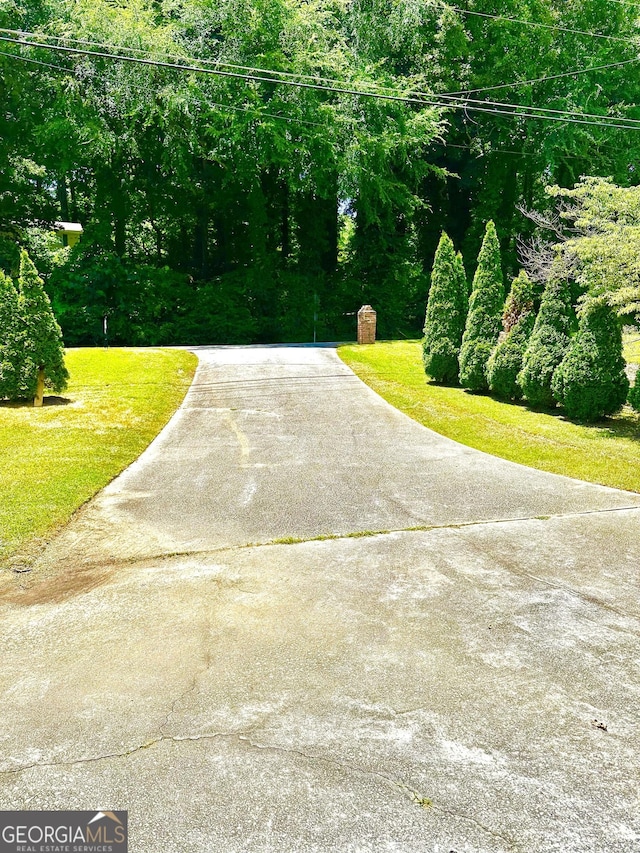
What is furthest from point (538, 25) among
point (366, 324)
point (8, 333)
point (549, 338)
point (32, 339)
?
point (8, 333)

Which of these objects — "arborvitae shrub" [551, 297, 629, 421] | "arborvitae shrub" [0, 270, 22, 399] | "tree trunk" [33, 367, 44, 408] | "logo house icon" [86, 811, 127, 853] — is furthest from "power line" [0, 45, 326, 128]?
"logo house icon" [86, 811, 127, 853]

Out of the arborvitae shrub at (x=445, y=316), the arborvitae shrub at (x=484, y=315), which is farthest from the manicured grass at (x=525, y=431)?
the arborvitae shrub at (x=484, y=315)

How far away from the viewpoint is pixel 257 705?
296cm

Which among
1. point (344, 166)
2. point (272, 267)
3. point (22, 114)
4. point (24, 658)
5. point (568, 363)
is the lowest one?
point (24, 658)

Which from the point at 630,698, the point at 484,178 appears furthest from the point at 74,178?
the point at 630,698

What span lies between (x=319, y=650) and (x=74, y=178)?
26555mm

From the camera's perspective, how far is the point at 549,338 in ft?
33.8

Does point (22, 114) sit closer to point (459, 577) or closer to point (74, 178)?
point (74, 178)

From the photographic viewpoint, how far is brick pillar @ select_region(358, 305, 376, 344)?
62.4 ft

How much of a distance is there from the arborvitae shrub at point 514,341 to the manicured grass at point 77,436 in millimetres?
5995

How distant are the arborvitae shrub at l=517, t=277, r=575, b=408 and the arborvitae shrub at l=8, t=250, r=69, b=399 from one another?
7.89m

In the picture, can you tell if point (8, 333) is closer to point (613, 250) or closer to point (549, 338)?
point (549, 338)

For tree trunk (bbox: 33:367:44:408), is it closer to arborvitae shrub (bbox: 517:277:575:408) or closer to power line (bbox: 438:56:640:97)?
arborvitae shrub (bbox: 517:277:575:408)

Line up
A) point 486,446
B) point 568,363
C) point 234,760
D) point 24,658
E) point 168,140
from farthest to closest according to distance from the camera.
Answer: point 168,140, point 568,363, point 486,446, point 24,658, point 234,760
